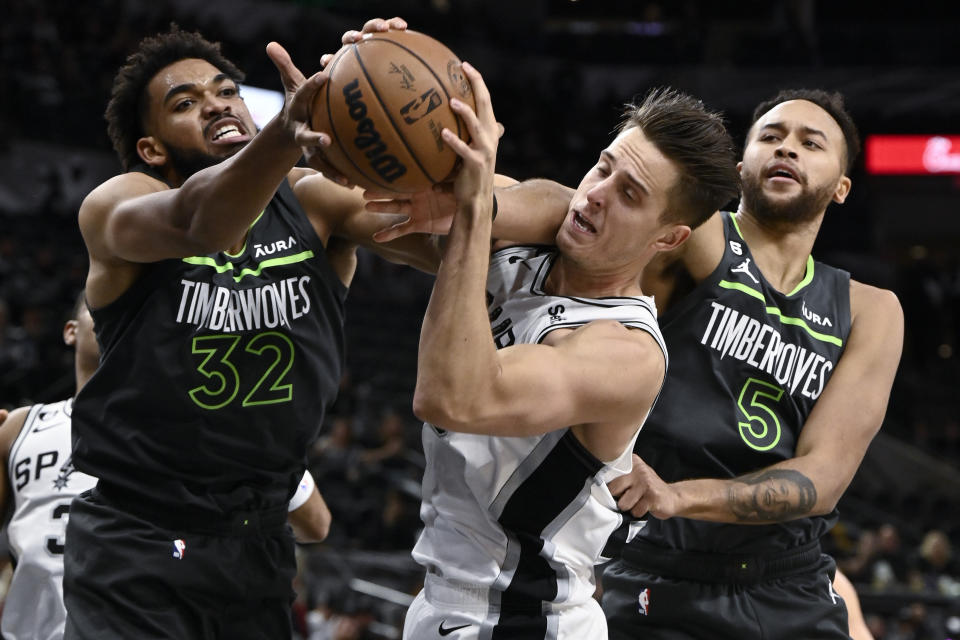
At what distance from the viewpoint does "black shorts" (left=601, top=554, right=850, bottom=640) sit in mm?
3502

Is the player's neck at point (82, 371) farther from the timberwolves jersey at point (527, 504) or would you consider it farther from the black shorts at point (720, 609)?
the black shorts at point (720, 609)

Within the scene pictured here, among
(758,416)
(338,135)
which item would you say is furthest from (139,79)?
(758,416)

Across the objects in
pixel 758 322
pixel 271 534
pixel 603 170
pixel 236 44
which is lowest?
pixel 236 44

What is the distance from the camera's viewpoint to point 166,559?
3.07m

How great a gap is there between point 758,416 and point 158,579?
1853mm

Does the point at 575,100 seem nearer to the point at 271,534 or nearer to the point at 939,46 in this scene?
the point at 939,46

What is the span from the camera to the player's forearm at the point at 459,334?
7.66 ft

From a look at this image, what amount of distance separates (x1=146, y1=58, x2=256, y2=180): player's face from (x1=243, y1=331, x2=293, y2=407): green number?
567mm

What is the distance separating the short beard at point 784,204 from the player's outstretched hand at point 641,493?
3.99 feet

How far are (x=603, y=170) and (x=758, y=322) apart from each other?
101 centimetres

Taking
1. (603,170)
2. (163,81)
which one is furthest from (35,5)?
(603,170)

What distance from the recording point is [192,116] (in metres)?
3.29

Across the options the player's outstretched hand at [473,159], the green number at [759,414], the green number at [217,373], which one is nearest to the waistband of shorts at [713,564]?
the green number at [759,414]

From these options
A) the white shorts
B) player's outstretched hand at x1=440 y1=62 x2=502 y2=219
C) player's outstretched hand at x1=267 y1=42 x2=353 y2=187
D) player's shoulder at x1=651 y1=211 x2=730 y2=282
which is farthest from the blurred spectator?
player's outstretched hand at x1=267 y1=42 x2=353 y2=187
